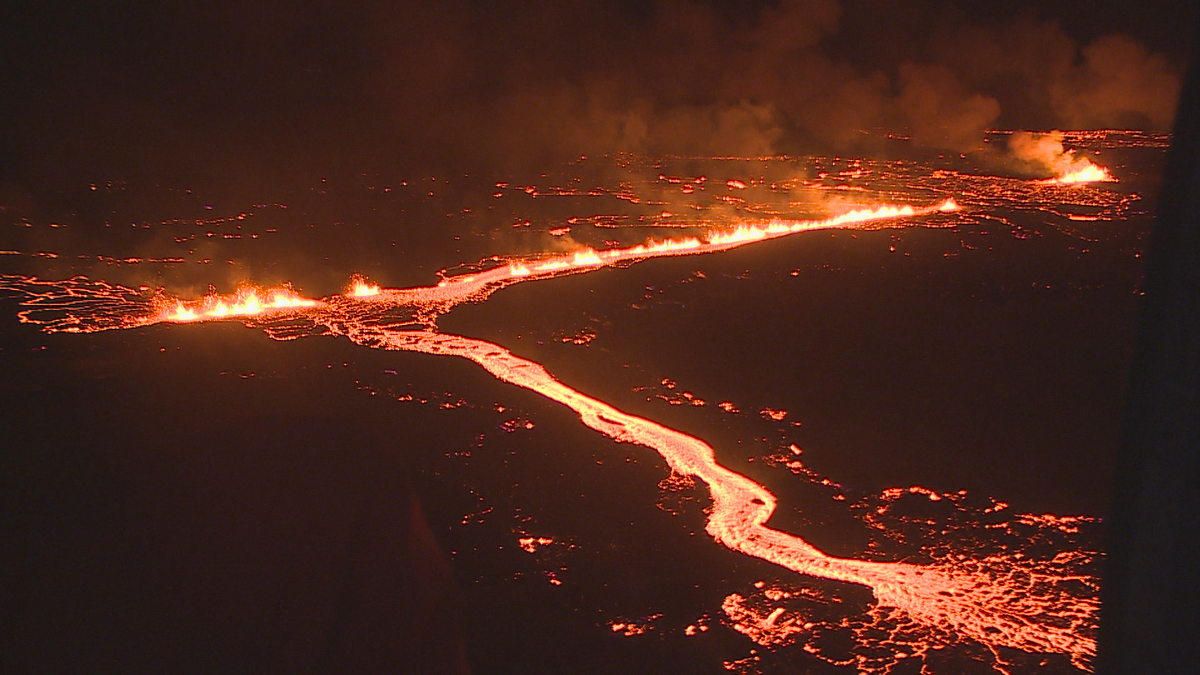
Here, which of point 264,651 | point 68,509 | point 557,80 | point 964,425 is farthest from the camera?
point 557,80

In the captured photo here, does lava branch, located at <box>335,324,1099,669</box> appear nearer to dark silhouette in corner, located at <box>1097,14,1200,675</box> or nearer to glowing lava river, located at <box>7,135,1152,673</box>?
glowing lava river, located at <box>7,135,1152,673</box>

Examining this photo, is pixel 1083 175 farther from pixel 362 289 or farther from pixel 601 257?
pixel 362 289

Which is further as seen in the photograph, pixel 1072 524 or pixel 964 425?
pixel 964 425

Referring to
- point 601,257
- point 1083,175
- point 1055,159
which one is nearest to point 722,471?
point 601,257

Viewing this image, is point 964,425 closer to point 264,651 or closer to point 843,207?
point 264,651

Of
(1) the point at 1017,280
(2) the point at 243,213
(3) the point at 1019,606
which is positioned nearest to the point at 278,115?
(2) the point at 243,213

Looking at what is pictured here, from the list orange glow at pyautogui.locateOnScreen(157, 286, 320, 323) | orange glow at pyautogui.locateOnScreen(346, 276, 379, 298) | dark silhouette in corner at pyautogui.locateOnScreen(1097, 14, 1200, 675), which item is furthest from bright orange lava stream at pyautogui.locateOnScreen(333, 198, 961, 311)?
dark silhouette in corner at pyautogui.locateOnScreen(1097, 14, 1200, 675)
